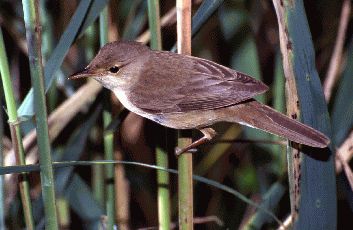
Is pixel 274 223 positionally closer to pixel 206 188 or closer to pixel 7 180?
pixel 206 188

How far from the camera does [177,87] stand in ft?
5.10

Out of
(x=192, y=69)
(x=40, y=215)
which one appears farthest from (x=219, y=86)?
(x=40, y=215)

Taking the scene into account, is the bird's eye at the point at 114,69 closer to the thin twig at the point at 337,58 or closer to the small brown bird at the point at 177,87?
the small brown bird at the point at 177,87

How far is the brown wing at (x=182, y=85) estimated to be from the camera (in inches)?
60.9

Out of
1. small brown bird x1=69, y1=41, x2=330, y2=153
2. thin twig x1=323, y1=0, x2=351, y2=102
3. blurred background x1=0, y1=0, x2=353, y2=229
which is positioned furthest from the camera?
thin twig x1=323, y1=0, x2=351, y2=102

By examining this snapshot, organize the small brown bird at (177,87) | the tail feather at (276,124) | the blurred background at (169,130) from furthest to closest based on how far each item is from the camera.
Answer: the blurred background at (169,130)
the small brown bird at (177,87)
the tail feather at (276,124)

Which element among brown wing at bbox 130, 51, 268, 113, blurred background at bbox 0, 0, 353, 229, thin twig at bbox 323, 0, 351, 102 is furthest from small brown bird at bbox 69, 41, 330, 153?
thin twig at bbox 323, 0, 351, 102

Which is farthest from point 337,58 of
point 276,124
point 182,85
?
point 182,85

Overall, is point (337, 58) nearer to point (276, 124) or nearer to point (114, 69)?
point (276, 124)

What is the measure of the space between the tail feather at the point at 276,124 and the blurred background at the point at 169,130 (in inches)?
5.4

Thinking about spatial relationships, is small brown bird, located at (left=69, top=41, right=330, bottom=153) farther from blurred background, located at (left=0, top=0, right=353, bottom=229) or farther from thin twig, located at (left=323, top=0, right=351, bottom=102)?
thin twig, located at (left=323, top=0, right=351, bottom=102)

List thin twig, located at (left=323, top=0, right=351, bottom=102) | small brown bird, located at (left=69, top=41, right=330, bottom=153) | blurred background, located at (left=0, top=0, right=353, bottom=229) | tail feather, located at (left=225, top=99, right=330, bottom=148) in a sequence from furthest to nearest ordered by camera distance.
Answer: thin twig, located at (left=323, top=0, right=351, bottom=102), blurred background, located at (left=0, top=0, right=353, bottom=229), small brown bird, located at (left=69, top=41, right=330, bottom=153), tail feather, located at (left=225, top=99, right=330, bottom=148)

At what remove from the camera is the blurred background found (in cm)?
176

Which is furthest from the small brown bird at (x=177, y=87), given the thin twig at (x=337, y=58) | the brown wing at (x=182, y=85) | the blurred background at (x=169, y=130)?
the thin twig at (x=337, y=58)
